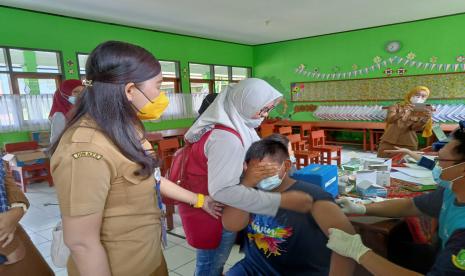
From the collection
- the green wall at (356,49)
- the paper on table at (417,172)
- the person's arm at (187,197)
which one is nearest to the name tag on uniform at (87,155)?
the person's arm at (187,197)

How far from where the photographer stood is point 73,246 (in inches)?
30.4

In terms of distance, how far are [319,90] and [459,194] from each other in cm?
673

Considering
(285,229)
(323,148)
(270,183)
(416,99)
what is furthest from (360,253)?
(323,148)

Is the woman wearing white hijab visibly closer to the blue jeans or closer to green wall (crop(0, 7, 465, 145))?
the blue jeans

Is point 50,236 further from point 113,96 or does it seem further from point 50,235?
point 113,96

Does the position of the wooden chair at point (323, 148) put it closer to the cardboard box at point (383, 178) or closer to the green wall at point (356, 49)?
the cardboard box at point (383, 178)

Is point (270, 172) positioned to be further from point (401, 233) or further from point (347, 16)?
point (347, 16)

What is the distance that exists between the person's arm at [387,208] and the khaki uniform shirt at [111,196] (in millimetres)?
966

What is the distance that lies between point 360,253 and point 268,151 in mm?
534

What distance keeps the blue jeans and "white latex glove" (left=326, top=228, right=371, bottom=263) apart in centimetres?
47

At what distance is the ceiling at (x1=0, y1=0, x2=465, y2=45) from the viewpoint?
461 cm

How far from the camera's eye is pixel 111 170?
2.65 feet

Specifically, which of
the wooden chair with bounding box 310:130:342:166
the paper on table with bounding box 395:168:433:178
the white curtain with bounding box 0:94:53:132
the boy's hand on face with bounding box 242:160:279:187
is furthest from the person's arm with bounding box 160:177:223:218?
the white curtain with bounding box 0:94:53:132

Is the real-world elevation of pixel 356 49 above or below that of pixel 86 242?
above
